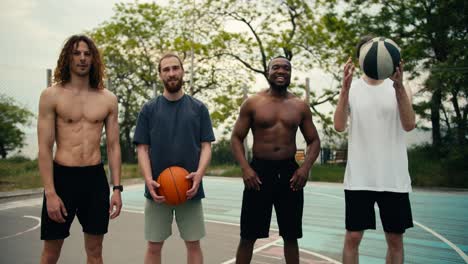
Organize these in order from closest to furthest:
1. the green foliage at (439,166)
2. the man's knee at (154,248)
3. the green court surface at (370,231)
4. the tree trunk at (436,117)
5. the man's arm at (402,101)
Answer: the man's arm at (402,101) → the man's knee at (154,248) → the green court surface at (370,231) → the green foliage at (439,166) → the tree trunk at (436,117)

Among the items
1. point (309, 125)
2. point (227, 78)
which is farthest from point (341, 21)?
point (309, 125)

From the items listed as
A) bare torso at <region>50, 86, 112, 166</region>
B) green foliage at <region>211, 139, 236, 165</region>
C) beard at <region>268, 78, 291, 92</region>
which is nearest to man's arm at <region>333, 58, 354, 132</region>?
beard at <region>268, 78, 291, 92</region>

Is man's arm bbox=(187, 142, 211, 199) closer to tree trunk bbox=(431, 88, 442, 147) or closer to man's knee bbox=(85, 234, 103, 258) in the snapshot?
man's knee bbox=(85, 234, 103, 258)

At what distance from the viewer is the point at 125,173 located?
15.1m

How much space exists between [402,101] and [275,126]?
963 millimetres

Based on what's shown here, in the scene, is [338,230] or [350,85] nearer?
[350,85]

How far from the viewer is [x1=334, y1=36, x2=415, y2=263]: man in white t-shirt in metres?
3.17

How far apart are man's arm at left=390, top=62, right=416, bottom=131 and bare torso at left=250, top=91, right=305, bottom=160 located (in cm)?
75

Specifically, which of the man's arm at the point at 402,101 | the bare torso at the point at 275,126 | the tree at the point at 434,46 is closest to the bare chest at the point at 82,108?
the bare torso at the point at 275,126

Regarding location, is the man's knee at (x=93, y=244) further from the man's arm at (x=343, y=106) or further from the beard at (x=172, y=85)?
the man's arm at (x=343, y=106)

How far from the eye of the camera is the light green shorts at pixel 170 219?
10.7ft

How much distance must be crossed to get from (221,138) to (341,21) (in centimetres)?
654

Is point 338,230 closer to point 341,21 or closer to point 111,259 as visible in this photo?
point 111,259

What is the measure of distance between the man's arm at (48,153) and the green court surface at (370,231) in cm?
237
